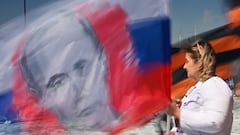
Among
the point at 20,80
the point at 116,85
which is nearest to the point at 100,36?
the point at 116,85

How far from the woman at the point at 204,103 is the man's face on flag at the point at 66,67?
392 mm

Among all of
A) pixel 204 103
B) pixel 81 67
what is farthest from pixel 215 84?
pixel 81 67

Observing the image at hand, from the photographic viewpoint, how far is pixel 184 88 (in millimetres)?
3592

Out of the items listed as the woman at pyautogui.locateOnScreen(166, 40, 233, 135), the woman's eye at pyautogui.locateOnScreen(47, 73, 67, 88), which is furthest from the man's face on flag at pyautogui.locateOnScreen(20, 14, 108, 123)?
the woman at pyautogui.locateOnScreen(166, 40, 233, 135)

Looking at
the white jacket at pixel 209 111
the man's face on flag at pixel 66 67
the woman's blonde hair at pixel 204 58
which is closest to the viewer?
the white jacket at pixel 209 111

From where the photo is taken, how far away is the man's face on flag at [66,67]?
2.46 meters

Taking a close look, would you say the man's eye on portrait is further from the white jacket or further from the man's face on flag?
the white jacket

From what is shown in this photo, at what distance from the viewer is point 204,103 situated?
7.45 ft

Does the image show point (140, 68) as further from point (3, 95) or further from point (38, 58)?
point (3, 95)

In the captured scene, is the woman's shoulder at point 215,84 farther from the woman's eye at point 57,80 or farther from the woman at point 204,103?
the woman's eye at point 57,80

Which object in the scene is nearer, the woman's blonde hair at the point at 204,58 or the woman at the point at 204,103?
the woman at the point at 204,103

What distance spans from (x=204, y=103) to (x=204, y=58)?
0.21 metres

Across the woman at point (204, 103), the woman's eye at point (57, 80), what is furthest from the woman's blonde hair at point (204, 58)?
the woman's eye at point (57, 80)

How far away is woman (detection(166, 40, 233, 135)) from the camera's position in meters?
2.21
